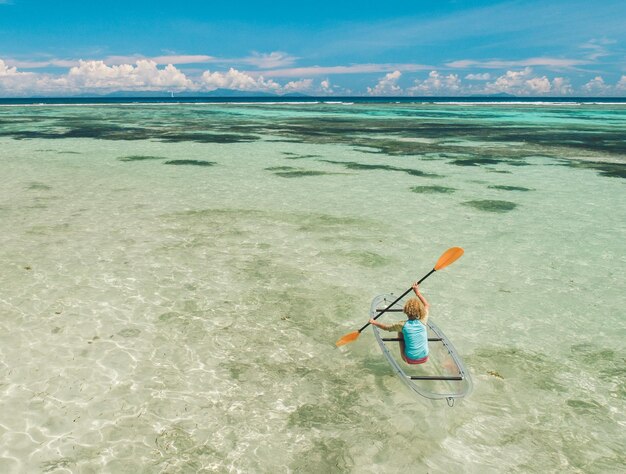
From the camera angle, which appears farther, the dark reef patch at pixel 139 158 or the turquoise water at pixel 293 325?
the dark reef patch at pixel 139 158

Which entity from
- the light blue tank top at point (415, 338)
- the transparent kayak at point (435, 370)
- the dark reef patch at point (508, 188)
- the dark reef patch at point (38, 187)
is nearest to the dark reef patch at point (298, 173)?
the dark reef patch at point (508, 188)

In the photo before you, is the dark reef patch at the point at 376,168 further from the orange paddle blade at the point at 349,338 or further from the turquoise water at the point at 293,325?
the orange paddle blade at the point at 349,338

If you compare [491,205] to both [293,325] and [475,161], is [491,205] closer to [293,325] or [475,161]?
[475,161]

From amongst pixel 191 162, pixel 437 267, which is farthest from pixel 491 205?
pixel 191 162

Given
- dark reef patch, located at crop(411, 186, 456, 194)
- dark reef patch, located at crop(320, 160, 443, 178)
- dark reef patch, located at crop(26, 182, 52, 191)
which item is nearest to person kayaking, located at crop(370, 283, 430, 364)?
dark reef patch, located at crop(411, 186, 456, 194)

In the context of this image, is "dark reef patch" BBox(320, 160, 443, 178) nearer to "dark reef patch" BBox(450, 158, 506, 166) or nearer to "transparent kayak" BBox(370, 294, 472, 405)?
"dark reef patch" BBox(450, 158, 506, 166)

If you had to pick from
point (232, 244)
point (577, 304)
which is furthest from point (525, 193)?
point (232, 244)
